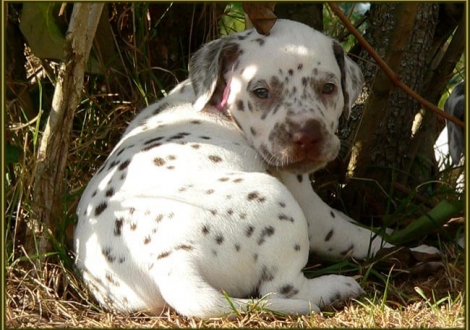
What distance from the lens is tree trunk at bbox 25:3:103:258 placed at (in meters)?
4.99

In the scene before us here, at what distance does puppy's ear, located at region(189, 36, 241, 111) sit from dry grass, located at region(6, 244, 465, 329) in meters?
1.30

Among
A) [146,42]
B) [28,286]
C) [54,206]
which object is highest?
[146,42]

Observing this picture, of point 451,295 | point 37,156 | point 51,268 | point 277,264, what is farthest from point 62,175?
point 451,295

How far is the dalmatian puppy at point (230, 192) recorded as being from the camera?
445 cm

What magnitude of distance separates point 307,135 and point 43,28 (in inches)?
69.6

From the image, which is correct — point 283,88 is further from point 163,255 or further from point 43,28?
point 43,28

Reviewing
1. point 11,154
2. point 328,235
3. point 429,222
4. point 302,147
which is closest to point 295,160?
point 302,147

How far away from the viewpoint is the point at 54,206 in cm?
515

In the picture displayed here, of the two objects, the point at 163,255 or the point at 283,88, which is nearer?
the point at 163,255

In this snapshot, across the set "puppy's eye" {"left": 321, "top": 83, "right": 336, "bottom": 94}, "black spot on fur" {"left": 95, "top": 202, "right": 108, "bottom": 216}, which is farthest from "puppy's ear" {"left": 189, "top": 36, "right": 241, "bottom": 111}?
"black spot on fur" {"left": 95, "top": 202, "right": 108, "bottom": 216}

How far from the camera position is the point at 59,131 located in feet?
16.7

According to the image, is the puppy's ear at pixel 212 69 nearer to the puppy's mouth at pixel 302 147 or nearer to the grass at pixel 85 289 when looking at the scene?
the puppy's mouth at pixel 302 147

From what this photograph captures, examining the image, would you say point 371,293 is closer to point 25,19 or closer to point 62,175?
point 62,175

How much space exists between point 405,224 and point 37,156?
230 cm
